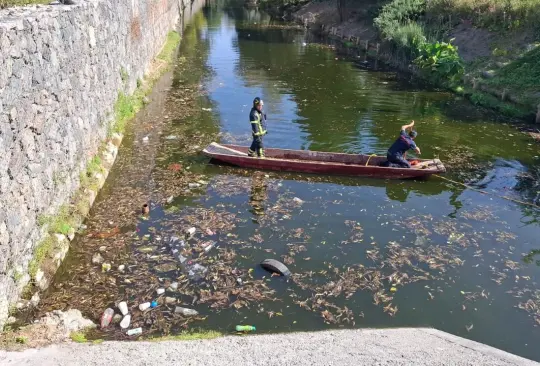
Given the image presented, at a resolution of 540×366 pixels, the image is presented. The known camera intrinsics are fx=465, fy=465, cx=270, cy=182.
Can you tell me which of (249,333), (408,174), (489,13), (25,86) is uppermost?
(489,13)

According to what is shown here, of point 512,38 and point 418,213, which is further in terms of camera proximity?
point 512,38

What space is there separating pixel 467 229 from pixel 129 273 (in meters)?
7.26

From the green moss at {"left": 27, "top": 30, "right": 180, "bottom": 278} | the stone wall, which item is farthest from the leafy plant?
the stone wall

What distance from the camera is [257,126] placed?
1272cm

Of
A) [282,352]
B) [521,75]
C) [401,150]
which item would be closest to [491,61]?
[521,75]

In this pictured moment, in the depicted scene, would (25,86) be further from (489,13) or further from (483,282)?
(489,13)

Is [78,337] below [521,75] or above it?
below

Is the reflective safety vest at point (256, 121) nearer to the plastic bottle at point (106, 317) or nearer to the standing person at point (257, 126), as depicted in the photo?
the standing person at point (257, 126)

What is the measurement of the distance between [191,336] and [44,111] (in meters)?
5.05

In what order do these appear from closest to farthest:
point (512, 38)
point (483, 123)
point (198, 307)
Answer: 1. point (198, 307)
2. point (483, 123)
3. point (512, 38)

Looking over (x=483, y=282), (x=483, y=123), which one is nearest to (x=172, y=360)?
(x=483, y=282)

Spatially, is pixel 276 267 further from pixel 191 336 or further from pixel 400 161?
pixel 400 161

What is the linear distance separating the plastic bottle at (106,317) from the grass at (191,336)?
2.62 ft

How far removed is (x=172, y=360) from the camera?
235 inches
